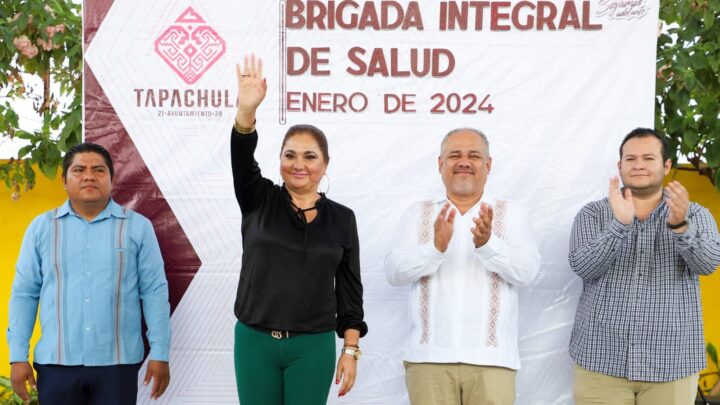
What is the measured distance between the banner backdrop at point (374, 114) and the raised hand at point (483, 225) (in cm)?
72

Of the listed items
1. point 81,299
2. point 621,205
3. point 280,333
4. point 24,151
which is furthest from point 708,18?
point 24,151

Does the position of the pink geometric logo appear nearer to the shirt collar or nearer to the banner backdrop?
the banner backdrop

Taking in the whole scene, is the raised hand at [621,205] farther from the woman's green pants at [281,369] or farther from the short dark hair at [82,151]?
the short dark hair at [82,151]

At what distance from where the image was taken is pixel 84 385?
269 centimetres

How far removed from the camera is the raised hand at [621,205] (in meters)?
2.60

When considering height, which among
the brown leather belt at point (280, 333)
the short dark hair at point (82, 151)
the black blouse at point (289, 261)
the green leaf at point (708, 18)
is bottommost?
the brown leather belt at point (280, 333)

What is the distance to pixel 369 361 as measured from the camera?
127 inches

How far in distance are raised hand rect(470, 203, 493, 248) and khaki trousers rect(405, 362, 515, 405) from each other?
49 cm

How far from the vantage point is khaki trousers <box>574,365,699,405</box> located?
2.69 m

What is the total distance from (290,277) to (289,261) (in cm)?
5

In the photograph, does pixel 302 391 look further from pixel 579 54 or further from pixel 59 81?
pixel 59 81

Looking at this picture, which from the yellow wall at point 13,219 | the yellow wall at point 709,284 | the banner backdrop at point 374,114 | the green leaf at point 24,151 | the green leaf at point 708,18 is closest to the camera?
the banner backdrop at point 374,114

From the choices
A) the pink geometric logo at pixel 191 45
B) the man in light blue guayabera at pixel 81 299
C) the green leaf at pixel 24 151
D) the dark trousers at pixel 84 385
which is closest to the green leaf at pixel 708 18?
the pink geometric logo at pixel 191 45

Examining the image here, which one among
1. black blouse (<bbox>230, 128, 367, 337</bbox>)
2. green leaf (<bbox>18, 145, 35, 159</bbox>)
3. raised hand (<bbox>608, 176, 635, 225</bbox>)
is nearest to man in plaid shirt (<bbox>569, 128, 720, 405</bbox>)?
raised hand (<bbox>608, 176, 635, 225</bbox>)
